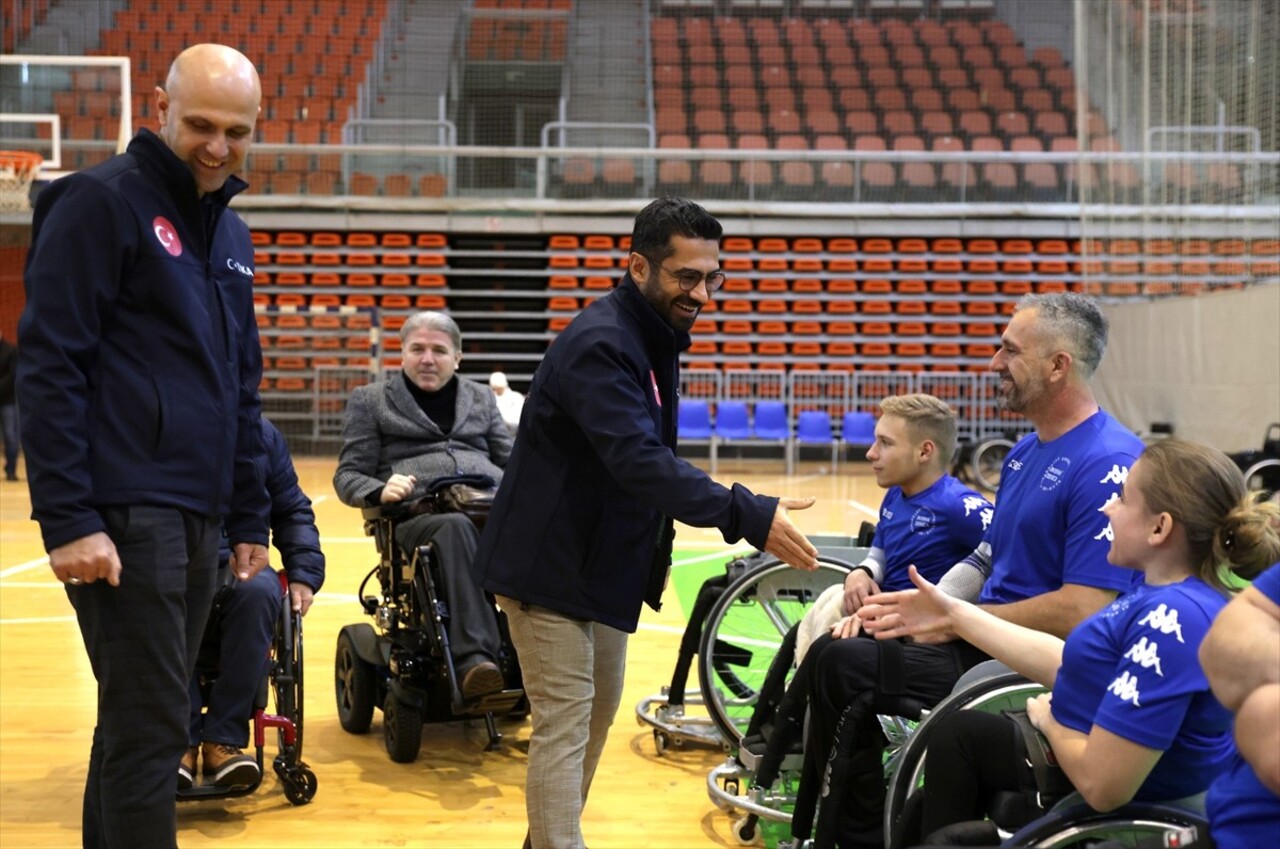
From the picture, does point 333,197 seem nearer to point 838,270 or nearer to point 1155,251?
point 838,270

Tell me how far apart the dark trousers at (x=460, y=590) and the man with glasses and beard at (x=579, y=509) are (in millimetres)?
1148

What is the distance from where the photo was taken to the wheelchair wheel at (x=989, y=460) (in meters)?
12.3

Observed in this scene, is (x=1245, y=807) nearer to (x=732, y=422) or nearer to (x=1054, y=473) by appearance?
(x=1054, y=473)

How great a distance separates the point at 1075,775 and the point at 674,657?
372 cm

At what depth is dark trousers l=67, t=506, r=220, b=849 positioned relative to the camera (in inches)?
85.9

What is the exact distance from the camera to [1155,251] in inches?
421

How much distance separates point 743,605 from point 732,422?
9.51 metres

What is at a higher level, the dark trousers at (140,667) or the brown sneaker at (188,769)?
the dark trousers at (140,667)

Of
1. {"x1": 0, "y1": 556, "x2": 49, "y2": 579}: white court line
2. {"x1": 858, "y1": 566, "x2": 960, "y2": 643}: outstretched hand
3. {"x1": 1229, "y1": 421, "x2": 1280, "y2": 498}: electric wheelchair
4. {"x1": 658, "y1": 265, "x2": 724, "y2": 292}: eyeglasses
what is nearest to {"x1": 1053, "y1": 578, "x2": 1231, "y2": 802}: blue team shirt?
{"x1": 858, "y1": 566, "x2": 960, "y2": 643}: outstretched hand

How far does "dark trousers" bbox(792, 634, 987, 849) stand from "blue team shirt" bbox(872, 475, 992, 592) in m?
0.51

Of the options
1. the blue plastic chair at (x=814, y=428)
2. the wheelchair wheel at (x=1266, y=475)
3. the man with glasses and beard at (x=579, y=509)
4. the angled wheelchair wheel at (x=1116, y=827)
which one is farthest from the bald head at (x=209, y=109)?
the blue plastic chair at (x=814, y=428)

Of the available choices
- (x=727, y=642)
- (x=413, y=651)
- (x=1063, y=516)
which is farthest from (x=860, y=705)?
(x=413, y=651)

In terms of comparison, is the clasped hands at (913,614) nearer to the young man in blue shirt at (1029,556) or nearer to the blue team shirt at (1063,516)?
the young man in blue shirt at (1029,556)

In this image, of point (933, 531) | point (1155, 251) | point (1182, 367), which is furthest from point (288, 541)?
point (1155, 251)
